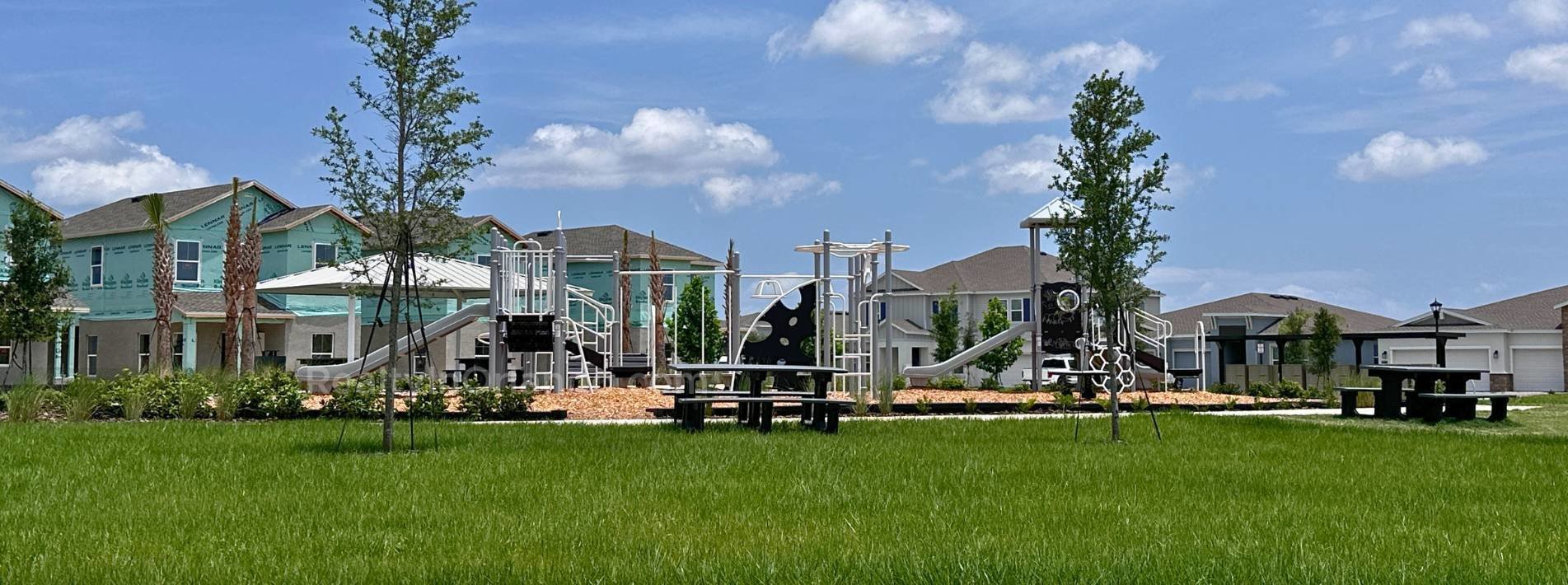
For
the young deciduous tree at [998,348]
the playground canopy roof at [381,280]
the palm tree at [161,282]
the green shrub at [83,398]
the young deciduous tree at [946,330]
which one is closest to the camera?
the green shrub at [83,398]

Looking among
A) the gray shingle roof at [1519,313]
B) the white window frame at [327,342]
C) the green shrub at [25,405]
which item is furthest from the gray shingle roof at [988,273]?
the green shrub at [25,405]

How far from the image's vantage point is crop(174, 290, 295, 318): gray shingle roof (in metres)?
38.1

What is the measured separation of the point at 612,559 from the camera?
21.2 feet

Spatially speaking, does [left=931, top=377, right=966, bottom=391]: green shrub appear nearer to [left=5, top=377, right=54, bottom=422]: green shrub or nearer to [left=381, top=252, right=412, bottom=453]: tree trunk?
[left=381, top=252, right=412, bottom=453]: tree trunk

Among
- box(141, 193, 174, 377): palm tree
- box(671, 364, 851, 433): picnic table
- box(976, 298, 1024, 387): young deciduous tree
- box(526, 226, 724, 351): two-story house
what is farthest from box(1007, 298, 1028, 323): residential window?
box(671, 364, 851, 433): picnic table

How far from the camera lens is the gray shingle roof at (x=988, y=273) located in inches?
2083

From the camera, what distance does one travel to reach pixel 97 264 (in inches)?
1606

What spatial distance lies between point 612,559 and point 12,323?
27529mm

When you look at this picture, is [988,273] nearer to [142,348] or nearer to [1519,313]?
[1519,313]

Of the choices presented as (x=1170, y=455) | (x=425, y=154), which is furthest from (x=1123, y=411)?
(x=425, y=154)

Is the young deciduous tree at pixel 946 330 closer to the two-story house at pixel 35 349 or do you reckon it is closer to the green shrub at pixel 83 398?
the two-story house at pixel 35 349

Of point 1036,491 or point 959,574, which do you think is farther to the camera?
point 1036,491

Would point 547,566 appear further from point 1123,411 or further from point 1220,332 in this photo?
point 1220,332

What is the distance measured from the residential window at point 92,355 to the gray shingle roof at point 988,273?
29.0 m
